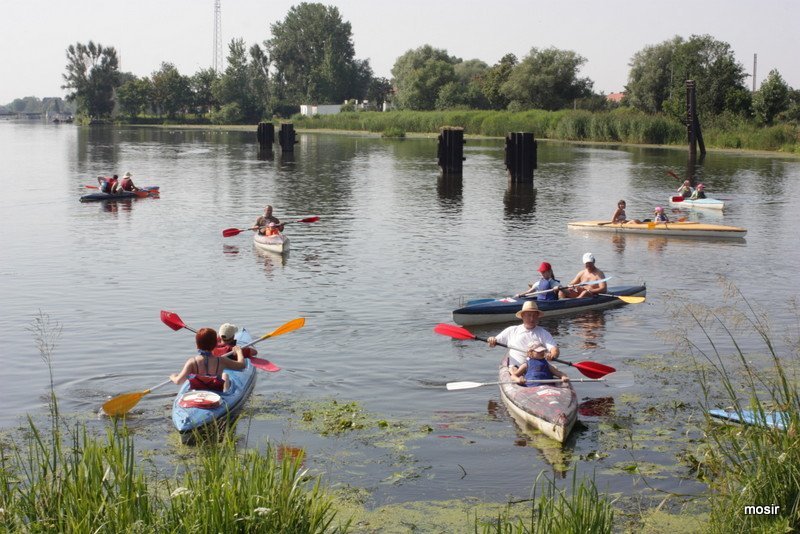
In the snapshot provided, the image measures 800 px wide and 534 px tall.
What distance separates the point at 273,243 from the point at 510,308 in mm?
10024

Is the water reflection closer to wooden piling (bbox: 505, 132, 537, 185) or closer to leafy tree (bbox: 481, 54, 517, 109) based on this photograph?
wooden piling (bbox: 505, 132, 537, 185)

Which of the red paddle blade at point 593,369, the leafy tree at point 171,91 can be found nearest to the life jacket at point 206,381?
the red paddle blade at point 593,369

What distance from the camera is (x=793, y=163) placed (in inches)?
2153

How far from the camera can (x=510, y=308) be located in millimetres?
18609

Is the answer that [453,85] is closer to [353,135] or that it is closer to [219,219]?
[353,135]

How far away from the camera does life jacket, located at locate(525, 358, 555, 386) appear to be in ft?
43.3

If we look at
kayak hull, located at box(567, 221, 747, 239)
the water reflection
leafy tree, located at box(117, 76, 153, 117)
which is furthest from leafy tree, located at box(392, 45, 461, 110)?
kayak hull, located at box(567, 221, 747, 239)

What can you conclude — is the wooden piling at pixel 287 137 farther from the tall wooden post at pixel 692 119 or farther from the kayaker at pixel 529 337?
the kayaker at pixel 529 337

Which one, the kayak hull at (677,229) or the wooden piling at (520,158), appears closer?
the kayak hull at (677,229)

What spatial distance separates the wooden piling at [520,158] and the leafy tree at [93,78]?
417 feet

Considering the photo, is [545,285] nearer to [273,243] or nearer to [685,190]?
[273,243]

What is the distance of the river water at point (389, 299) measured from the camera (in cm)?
1213

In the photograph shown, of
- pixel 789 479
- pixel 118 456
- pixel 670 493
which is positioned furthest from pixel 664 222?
pixel 118 456

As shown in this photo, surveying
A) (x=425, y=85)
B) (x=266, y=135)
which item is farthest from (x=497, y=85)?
(x=266, y=135)
